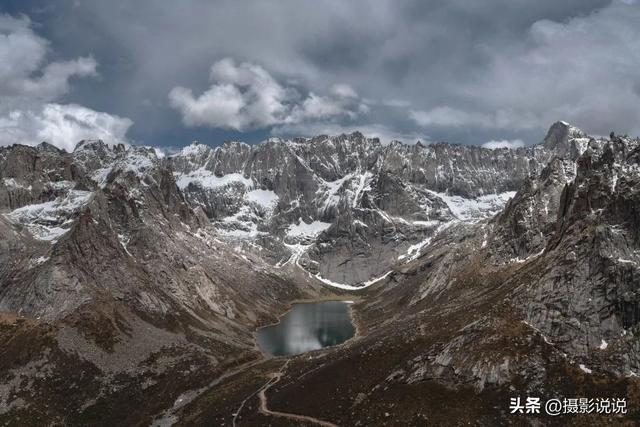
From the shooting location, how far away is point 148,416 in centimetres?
10588

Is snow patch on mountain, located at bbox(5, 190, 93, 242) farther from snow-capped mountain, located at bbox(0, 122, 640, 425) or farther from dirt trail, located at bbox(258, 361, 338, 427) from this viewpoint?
dirt trail, located at bbox(258, 361, 338, 427)

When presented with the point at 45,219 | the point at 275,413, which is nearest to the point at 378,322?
the point at 275,413

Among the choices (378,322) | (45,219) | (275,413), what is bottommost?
(378,322)

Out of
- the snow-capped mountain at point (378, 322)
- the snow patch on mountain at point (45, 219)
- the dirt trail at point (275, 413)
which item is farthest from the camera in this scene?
the snow patch on mountain at point (45, 219)

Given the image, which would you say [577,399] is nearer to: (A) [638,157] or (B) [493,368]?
(B) [493,368]

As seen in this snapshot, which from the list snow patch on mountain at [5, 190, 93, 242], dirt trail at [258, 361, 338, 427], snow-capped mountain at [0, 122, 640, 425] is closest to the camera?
dirt trail at [258, 361, 338, 427]

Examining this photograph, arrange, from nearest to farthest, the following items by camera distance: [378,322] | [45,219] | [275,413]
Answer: [275,413] < [45,219] < [378,322]

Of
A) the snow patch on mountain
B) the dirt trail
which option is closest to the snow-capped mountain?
the snow patch on mountain

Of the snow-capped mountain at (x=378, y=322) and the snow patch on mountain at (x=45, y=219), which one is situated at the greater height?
the snow patch on mountain at (x=45, y=219)

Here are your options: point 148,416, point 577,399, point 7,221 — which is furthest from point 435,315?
point 7,221

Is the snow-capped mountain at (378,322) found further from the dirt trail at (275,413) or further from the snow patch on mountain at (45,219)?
the dirt trail at (275,413)

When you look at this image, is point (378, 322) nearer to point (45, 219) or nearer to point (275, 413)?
point (275, 413)

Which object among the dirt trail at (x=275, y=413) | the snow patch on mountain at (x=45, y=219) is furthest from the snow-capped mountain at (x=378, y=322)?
the dirt trail at (x=275, y=413)

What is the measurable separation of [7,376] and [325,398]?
74.4 metres
